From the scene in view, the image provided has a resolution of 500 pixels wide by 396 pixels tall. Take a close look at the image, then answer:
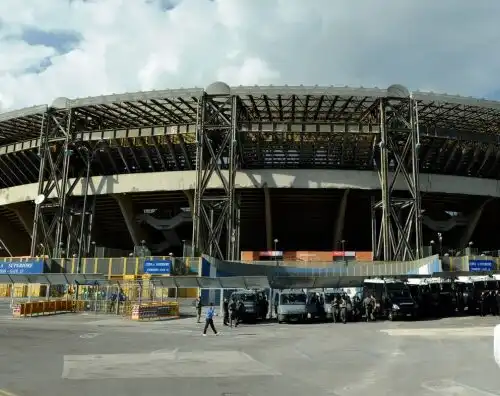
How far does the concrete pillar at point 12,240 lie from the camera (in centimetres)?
6556

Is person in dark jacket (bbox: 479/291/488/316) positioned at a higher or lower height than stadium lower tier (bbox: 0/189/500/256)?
lower

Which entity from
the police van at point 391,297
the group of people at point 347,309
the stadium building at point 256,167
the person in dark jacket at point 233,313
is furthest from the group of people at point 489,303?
the stadium building at point 256,167

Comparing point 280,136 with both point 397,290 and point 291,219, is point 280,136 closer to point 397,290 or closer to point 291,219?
point 291,219

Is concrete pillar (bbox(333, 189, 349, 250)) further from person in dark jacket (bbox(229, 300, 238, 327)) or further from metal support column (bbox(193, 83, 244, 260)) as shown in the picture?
person in dark jacket (bbox(229, 300, 238, 327))

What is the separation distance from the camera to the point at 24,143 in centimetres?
5584

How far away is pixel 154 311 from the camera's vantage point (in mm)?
29031

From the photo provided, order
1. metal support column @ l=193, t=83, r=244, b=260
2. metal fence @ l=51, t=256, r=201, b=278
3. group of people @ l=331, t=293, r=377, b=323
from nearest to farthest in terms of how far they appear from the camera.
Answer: group of people @ l=331, t=293, r=377, b=323 → metal fence @ l=51, t=256, r=201, b=278 → metal support column @ l=193, t=83, r=244, b=260

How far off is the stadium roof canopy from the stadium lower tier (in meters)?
7.78

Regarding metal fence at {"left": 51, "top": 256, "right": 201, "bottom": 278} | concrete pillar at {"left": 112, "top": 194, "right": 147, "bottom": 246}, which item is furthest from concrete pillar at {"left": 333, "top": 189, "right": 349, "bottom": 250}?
concrete pillar at {"left": 112, "top": 194, "right": 147, "bottom": 246}

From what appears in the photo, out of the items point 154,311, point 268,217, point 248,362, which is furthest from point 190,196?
point 248,362

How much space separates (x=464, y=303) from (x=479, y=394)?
26424 millimetres

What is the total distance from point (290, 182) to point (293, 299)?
78.3 ft

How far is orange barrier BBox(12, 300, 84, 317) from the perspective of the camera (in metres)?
29.1

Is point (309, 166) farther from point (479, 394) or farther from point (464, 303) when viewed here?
point (479, 394)
